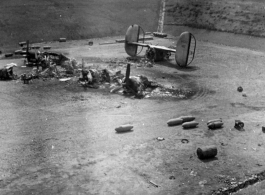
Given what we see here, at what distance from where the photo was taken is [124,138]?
12734 mm

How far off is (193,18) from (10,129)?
3147cm

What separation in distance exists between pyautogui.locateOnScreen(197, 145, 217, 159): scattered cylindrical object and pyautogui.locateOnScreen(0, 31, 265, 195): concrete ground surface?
0.18m

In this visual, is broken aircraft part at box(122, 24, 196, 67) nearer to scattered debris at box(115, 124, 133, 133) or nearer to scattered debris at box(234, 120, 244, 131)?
scattered debris at box(234, 120, 244, 131)

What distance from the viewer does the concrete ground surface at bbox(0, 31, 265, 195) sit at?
32.3 feet

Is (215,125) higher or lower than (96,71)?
lower

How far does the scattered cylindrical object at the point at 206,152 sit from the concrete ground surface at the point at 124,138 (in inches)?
7.1

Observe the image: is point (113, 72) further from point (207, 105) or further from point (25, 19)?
point (25, 19)

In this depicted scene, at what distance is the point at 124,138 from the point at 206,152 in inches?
119

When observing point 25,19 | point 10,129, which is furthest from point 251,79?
point 25,19

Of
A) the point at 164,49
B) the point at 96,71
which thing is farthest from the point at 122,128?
the point at 164,49

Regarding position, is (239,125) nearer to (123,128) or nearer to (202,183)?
(123,128)

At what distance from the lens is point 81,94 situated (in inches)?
709

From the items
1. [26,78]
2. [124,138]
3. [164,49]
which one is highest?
[164,49]

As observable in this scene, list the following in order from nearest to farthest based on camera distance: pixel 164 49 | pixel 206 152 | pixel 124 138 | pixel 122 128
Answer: pixel 206 152 < pixel 124 138 < pixel 122 128 < pixel 164 49
